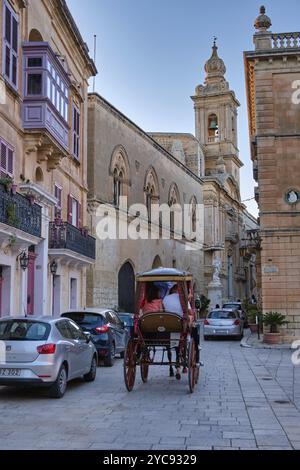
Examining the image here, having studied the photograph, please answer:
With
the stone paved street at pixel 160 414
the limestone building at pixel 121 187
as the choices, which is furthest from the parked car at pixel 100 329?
the limestone building at pixel 121 187

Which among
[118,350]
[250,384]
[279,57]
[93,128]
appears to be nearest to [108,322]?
[118,350]

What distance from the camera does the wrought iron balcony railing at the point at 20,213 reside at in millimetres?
15680

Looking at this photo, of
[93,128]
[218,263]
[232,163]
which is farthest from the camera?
[232,163]

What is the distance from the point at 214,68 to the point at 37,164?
58495mm

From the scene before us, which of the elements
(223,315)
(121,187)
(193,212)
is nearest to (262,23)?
(223,315)

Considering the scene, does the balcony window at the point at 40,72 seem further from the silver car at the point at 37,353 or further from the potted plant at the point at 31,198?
the silver car at the point at 37,353

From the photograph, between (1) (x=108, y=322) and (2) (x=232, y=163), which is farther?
(2) (x=232, y=163)

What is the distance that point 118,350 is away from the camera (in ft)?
56.9

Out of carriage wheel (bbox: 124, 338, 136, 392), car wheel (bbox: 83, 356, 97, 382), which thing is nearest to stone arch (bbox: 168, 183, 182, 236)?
car wheel (bbox: 83, 356, 97, 382)

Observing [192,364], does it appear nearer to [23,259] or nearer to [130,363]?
[130,363]

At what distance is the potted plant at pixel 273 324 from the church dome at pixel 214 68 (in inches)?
2210

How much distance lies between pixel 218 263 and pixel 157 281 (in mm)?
43228
